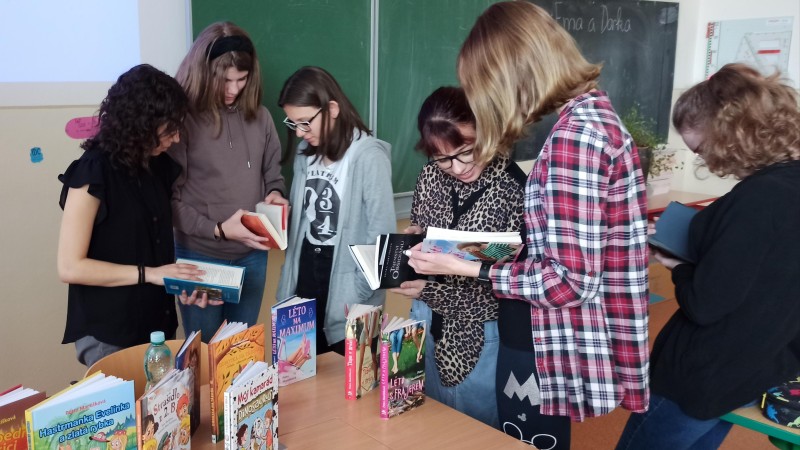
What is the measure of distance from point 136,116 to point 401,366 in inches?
40.5

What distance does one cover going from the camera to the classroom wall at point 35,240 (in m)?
2.36

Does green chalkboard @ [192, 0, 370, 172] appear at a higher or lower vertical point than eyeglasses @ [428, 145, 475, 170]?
higher

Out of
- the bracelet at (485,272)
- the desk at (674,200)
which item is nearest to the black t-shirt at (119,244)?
the bracelet at (485,272)

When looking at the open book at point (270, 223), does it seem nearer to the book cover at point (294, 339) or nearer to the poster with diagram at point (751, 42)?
the book cover at point (294, 339)

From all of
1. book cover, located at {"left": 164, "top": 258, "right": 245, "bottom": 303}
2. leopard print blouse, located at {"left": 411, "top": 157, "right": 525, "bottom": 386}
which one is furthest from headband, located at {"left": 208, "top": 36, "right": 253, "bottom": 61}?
leopard print blouse, located at {"left": 411, "top": 157, "right": 525, "bottom": 386}

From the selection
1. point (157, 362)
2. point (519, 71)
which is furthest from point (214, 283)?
point (519, 71)

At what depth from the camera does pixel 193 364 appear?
4.97 feet

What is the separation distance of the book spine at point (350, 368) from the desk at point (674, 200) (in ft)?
10.5

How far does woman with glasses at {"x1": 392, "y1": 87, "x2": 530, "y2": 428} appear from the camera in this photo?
184cm

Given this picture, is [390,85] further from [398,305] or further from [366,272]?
Result: [366,272]

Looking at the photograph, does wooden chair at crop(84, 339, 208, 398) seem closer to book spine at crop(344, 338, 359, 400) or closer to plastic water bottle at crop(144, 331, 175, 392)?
plastic water bottle at crop(144, 331, 175, 392)

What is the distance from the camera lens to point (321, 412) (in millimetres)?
1693

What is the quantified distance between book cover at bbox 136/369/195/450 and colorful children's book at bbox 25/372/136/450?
0.02m

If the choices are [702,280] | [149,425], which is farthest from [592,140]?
[149,425]
